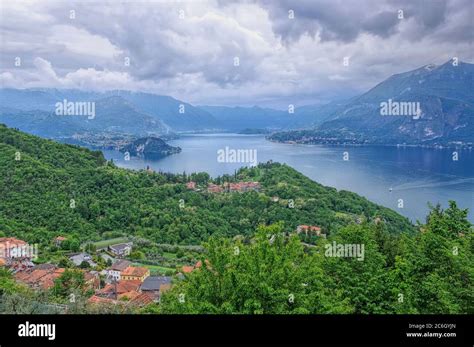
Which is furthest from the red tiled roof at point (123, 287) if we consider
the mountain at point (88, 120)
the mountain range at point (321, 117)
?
the mountain at point (88, 120)

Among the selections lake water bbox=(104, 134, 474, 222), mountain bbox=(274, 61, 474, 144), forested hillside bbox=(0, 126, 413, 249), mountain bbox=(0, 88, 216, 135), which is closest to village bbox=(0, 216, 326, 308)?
forested hillside bbox=(0, 126, 413, 249)

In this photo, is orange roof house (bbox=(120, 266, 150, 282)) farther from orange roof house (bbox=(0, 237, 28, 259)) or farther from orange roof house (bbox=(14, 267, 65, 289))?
orange roof house (bbox=(0, 237, 28, 259))

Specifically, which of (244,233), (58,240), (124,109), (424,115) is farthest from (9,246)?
(124,109)

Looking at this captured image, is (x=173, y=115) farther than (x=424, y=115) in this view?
Yes

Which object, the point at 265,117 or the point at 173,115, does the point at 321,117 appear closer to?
the point at 265,117
